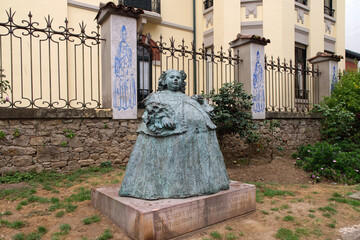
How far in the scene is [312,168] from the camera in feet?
21.2

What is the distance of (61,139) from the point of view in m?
5.23

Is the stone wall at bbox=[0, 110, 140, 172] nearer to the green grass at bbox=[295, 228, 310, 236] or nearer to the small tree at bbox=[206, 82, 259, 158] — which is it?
the small tree at bbox=[206, 82, 259, 158]

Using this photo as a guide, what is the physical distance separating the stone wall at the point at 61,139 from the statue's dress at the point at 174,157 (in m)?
2.66

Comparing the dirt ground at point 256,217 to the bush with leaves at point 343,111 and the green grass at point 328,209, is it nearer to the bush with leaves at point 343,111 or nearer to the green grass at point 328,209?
the green grass at point 328,209

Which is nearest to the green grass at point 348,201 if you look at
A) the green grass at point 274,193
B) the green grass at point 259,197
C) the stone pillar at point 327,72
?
the green grass at point 274,193

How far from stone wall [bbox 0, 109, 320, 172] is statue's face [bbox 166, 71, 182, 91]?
2633 mm

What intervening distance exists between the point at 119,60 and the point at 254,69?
3.92 metres

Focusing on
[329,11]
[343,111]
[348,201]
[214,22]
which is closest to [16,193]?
[348,201]

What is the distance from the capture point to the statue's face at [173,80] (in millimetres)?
3355

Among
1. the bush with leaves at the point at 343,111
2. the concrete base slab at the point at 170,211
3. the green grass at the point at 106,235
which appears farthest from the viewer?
the bush with leaves at the point at 343,111

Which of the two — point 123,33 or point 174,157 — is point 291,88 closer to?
point 123,33

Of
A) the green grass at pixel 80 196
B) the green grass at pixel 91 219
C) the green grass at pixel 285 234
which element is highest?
the green grass at pixel 80 196

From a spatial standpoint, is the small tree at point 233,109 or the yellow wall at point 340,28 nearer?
the small tree at point 233,109

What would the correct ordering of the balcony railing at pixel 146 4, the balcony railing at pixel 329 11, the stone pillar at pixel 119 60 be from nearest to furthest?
the stone pillar at pixel 119 60 < the balcony railing at pixel 146 4 < the balcony railing at pixel 329 11
